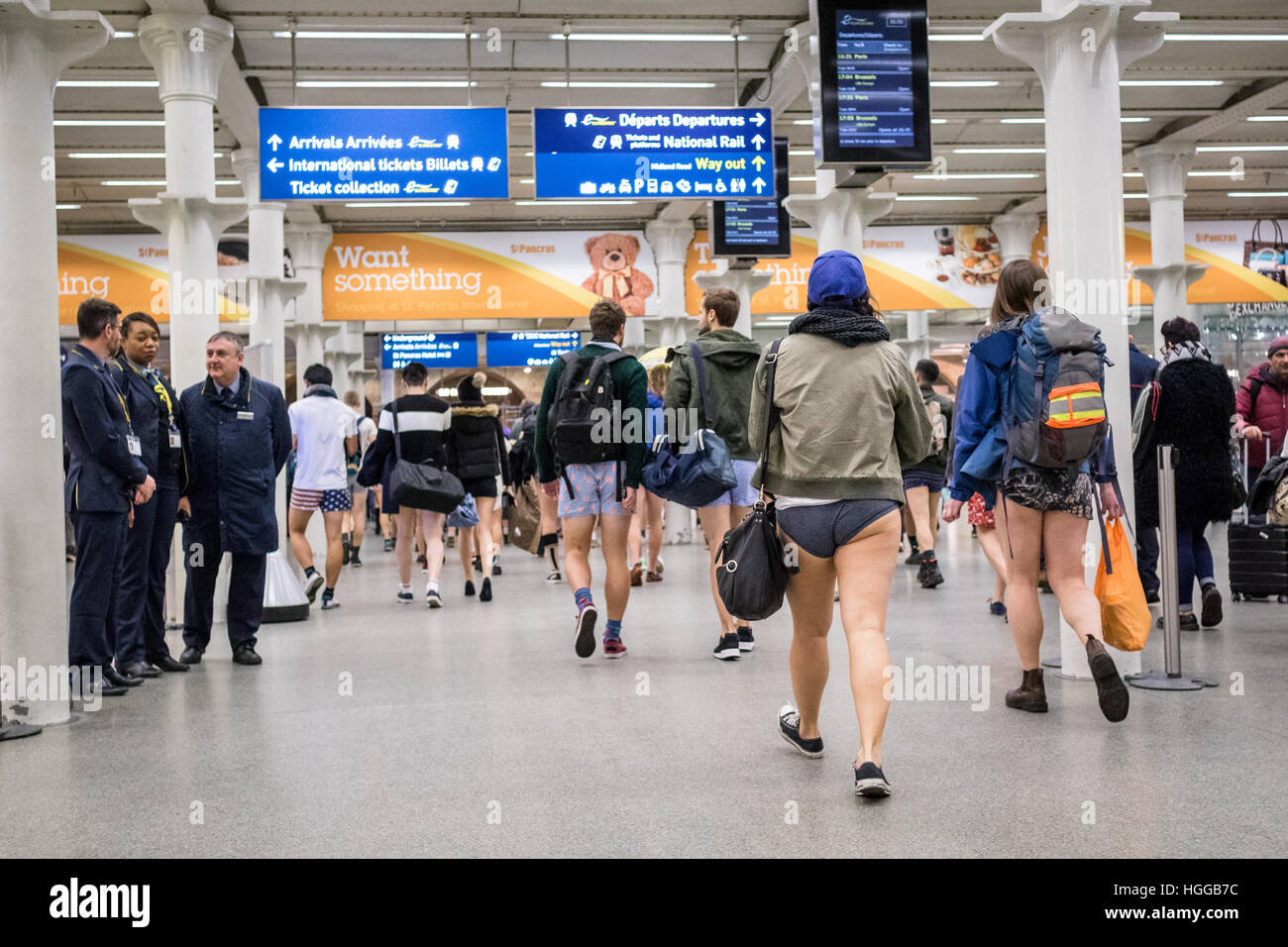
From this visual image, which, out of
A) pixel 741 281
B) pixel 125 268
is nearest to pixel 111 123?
pixel 125 268

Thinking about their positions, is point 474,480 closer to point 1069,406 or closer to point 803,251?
point 1069,406

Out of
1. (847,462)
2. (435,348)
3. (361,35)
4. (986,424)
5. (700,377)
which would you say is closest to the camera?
(847,462)

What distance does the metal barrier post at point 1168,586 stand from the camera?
6.11 m

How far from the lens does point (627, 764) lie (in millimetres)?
4723

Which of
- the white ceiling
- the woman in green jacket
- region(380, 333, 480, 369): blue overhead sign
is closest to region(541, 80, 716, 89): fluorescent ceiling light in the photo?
the white ceiling

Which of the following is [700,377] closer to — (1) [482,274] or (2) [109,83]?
(2) [109,83]

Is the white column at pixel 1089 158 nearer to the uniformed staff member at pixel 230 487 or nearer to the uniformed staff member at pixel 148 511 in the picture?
the uniformed staff member at pixel 230 487

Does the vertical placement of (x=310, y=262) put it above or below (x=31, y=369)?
above

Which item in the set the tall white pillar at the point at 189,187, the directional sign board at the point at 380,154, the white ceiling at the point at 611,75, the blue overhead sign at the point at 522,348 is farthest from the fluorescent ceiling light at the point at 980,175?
the tall white pillar at the point at 189,187

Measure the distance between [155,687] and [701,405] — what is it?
10.6 ft

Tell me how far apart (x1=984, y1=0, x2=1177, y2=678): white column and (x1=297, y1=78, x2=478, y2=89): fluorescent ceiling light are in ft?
29.3

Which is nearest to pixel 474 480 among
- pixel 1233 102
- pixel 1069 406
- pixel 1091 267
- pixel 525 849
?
pixel 1091 267

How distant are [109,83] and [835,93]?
858cm

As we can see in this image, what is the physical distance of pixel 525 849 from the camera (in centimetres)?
360
